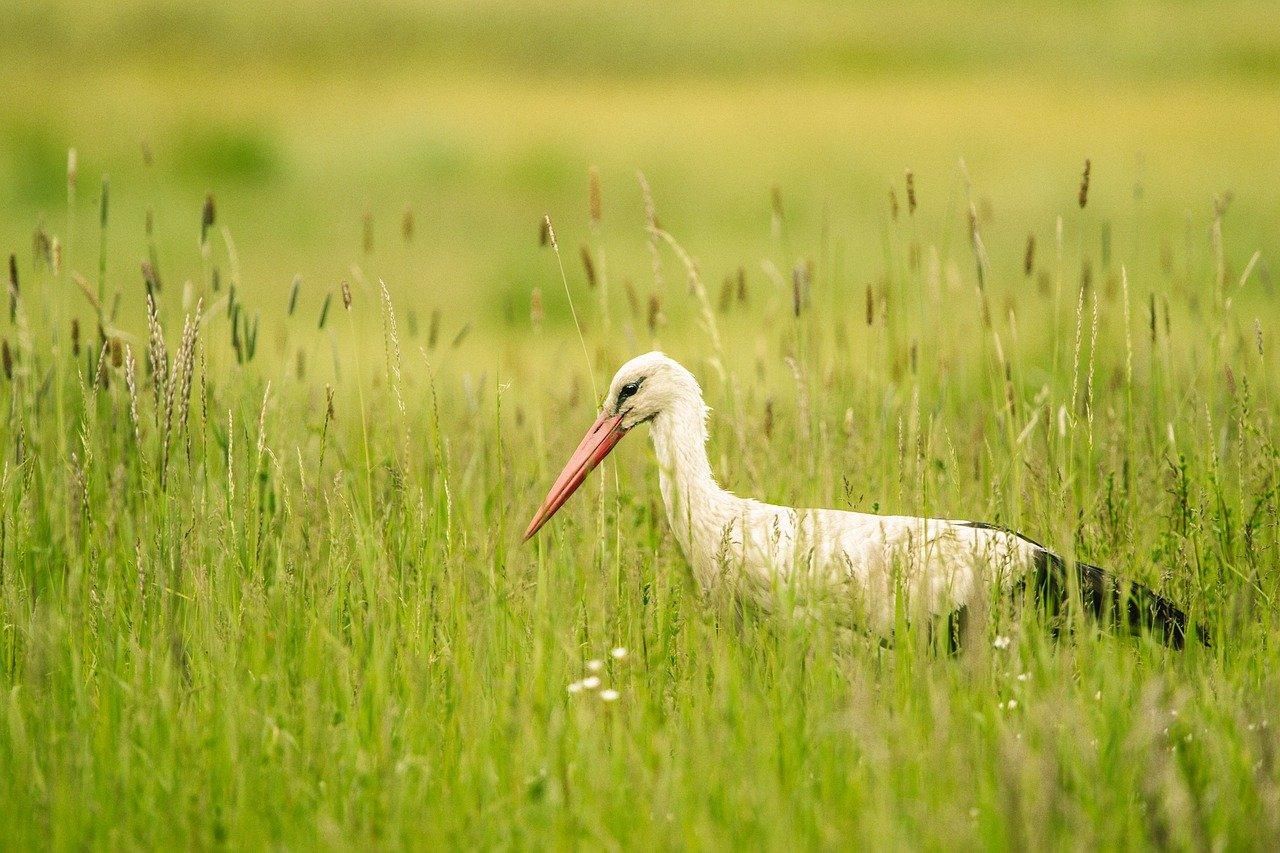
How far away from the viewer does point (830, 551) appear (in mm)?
3355

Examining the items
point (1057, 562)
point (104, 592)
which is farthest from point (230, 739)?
point (1057, 562)

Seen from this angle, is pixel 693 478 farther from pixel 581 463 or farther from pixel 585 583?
pixel 585 583

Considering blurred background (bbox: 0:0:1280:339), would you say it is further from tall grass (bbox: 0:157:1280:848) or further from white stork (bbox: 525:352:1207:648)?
tall grass (bbox: 0:157:1280:848)

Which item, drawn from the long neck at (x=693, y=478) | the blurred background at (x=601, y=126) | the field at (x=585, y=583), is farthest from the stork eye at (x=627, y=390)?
the blurred background at (x=601, y=126)

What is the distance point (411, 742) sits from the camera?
2451 millimetres

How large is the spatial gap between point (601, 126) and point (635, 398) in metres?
7.92

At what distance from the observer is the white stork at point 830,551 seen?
9.61 feet

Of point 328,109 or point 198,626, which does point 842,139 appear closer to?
point 328,109

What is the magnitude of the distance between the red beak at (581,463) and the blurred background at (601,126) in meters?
4.29

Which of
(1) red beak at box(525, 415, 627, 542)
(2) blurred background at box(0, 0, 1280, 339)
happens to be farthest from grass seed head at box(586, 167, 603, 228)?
(2) blurred background at box(0, 0, 1280, 339)

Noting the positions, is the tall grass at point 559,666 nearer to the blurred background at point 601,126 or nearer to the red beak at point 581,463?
the red beak at point 581,463

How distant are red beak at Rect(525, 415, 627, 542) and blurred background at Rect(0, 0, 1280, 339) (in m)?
4.29

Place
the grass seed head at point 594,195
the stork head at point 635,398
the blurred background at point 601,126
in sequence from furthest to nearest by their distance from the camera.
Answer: the blurred background at point 601,126 < the stork head at point 635,398 < the grass seed head at point 594,195

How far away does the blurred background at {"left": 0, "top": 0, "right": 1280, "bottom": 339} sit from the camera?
947 centimetres
